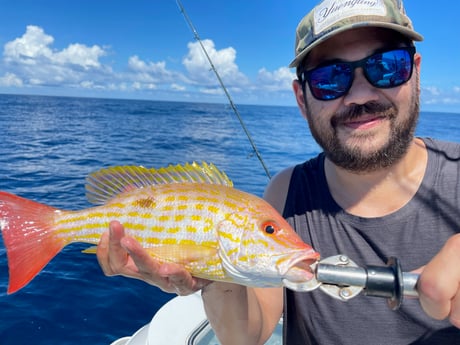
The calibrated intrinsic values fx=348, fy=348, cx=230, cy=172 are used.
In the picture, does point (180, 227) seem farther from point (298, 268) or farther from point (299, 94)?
point (299, 94)

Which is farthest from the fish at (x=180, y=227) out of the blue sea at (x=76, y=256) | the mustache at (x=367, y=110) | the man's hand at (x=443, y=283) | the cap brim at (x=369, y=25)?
the blue sea at (x=76, y=256)

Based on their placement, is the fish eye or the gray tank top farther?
the gray tank top

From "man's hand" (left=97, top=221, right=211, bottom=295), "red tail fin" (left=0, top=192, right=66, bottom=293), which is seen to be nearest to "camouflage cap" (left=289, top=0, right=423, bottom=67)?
"man's hand" (left=97, top=221, right=211, bottom=295)

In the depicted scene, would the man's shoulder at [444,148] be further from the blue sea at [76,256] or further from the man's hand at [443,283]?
the blue sea at [76,256]

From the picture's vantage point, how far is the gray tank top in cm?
188

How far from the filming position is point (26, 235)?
2088mm

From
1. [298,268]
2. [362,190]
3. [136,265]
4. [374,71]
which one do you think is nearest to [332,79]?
[374,71]

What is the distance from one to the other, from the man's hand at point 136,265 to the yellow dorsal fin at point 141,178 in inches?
14.7

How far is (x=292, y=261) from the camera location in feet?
5.27

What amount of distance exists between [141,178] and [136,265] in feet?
1.96

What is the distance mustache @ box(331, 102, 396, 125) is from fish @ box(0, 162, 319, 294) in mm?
717

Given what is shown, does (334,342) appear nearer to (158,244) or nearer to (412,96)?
(158,244)

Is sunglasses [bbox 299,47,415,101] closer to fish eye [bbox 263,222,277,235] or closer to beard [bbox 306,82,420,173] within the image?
beard [bbox 306,82,420,173]

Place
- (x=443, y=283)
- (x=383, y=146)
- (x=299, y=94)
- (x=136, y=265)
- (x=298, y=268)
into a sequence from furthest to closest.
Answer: (x=299, y=94) → (x=383, y=146) → (x=136, y=265) → (x=298, y=268) → (x=443, y=283)
